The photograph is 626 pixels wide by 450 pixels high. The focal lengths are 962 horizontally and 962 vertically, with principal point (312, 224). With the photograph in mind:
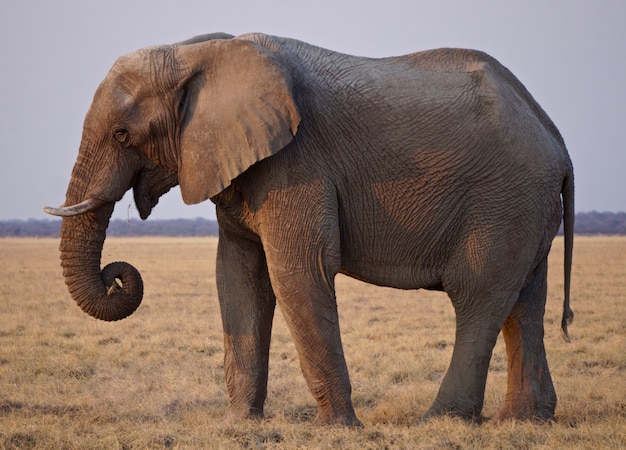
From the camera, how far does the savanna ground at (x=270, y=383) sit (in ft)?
21.7

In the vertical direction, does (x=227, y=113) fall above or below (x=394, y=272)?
above

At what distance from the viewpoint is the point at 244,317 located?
24.9ft

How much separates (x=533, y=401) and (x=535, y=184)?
5.71 ft

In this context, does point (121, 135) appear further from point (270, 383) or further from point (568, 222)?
point (270, 383)

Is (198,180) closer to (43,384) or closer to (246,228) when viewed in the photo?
(246,228)

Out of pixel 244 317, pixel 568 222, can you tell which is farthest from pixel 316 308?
pixel 568 222

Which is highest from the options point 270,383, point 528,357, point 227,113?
point 227,113

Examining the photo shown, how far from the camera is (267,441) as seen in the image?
657cm

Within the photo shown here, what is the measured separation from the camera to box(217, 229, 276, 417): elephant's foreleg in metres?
7.54

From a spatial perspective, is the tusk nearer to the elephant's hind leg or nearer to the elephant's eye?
the elephant's eye

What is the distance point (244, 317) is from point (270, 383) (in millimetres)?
2230

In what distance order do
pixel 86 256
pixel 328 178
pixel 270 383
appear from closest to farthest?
1. pixel 328 178
2. pixel 86 256
3. pixel 270 383

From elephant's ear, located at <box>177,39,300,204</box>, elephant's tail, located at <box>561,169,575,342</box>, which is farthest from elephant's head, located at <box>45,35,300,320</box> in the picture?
elephant's tail, located at <box>561,169,575,342</box>

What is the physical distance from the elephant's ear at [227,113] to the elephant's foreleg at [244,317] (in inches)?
40.5
